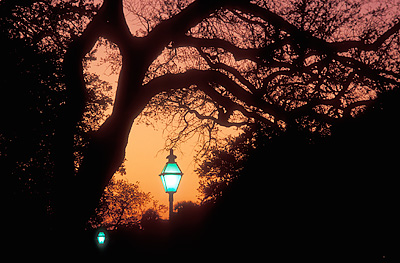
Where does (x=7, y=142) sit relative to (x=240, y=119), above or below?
below

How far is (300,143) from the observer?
10.8m

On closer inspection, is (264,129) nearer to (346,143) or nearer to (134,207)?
(346,143)

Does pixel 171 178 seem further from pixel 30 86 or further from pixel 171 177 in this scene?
pixel 30 86

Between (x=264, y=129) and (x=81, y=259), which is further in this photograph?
(x=264, y=129)

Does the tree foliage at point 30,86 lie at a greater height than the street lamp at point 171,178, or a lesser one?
greater

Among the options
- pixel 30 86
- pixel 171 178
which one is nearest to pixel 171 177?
pixel 171 178

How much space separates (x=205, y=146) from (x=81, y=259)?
14.0 meters

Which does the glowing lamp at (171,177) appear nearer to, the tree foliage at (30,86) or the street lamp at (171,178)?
the street lamp at (171,178)

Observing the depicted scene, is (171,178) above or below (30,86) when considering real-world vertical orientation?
below

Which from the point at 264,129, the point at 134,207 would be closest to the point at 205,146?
the point at 264,129

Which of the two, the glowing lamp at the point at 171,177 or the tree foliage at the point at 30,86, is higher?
the tree foliage at the point at 30,86

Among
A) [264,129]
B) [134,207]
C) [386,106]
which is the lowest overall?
[386,106]

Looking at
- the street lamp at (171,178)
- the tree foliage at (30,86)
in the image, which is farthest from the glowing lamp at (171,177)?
the tree foliage at (30,86)

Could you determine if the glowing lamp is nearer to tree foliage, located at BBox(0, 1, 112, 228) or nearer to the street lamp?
A: the street lamp
